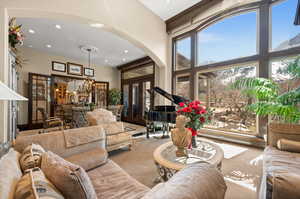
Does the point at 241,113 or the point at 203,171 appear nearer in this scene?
the point at 203,171

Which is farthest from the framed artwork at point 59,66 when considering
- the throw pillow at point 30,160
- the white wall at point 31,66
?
the throw pillow at point 30,160

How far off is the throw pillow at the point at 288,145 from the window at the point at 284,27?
8.27 ft

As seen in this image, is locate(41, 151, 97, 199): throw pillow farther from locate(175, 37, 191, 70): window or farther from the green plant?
the green plant

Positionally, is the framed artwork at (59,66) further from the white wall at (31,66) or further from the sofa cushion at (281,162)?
A: the sofa cushion at (281,162)

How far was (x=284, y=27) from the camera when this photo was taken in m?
3.27

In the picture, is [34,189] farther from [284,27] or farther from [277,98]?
[284,27]

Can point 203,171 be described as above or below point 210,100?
below

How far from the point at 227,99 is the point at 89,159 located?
4.12m

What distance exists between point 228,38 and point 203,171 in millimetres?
4594

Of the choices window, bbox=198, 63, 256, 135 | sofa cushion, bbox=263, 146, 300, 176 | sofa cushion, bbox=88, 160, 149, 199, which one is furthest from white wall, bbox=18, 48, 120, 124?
sofa cushion, bbox=263, 146, 300, 176

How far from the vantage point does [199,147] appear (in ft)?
6.83

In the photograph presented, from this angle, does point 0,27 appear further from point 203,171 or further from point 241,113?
point 241,113

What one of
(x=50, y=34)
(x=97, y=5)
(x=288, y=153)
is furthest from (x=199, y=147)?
(x=50, y=34)

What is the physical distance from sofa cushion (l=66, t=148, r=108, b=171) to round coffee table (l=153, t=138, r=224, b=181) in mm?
668
